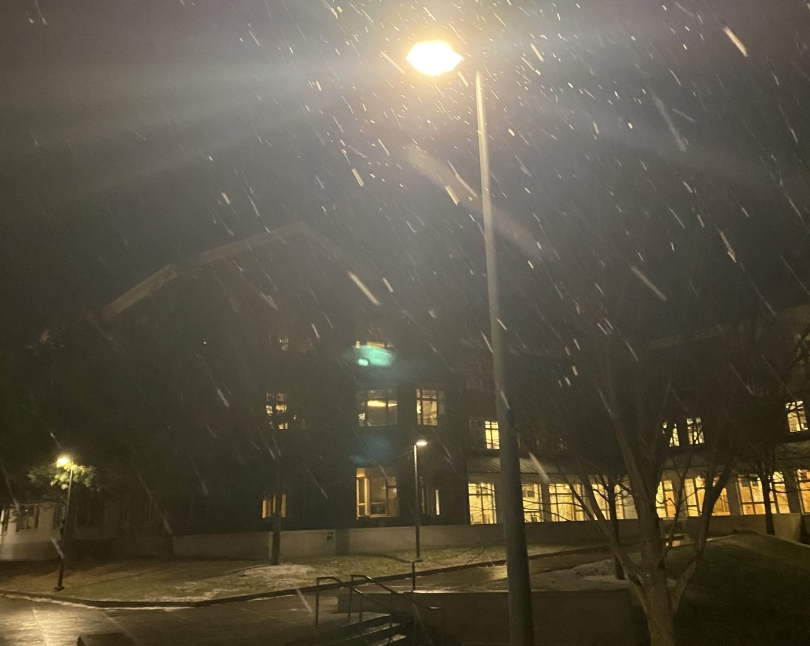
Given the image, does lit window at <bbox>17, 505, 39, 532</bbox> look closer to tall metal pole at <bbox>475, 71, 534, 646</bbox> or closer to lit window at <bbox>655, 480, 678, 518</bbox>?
lit window at <bbox>655, 480, 678, 518</bbox>

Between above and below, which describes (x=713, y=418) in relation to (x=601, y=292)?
below

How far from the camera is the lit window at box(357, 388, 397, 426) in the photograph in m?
37.4

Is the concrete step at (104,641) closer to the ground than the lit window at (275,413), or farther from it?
closer to the ground

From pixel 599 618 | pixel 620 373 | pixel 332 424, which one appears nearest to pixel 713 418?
pixel 620 373

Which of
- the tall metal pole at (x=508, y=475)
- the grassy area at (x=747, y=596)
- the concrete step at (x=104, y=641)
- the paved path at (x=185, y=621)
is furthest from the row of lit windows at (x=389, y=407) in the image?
the tall metal pole at (x=508, y=475)

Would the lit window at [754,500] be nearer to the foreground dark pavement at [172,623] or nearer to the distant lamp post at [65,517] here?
the foreground dark pavement at [172,623]

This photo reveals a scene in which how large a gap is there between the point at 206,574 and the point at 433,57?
2396cm

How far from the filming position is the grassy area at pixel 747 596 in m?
13.1

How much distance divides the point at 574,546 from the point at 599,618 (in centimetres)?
2010

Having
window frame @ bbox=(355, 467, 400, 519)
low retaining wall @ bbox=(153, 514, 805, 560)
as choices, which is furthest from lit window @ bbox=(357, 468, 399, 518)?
low retaining wall @ bbox=(153, 514, 805, 560)

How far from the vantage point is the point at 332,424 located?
30641mm

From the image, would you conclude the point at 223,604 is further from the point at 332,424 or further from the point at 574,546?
the point at 574,546

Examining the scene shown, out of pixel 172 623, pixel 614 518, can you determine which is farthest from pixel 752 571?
pixel 172 623

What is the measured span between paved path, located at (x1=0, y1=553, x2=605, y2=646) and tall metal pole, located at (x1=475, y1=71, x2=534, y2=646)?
8.10 metres
